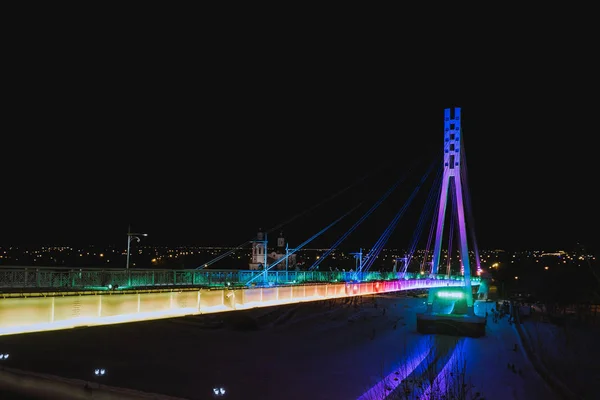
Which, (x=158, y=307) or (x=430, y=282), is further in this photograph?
(x=430, y=282)

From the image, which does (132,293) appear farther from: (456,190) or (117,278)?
(456,190)

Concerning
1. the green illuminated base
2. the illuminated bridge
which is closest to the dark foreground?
the green illuminated base

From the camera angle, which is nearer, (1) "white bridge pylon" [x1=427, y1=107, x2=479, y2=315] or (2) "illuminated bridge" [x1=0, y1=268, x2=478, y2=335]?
(2) "illuminated bridge" [x1=0, y1=268, x2=478, y2=335]

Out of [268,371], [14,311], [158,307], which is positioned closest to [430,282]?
[268,371]

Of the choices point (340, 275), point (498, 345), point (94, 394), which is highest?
point (340, 275)

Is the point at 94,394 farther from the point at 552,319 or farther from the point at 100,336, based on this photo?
the point at 552,319

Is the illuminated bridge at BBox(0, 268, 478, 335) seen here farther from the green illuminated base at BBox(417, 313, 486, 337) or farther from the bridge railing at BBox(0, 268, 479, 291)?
the green illuminated base at BBox(417, 313, 486, 337)
